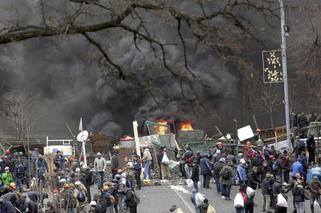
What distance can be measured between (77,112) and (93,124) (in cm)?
335

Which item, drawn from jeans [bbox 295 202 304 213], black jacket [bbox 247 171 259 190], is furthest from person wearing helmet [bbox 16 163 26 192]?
jeans [bbox 295 202 304 213]

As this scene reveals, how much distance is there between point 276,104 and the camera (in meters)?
43.6

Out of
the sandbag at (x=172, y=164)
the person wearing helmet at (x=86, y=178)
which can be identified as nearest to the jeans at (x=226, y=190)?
the person wearing helmet at (x=86, y=178)

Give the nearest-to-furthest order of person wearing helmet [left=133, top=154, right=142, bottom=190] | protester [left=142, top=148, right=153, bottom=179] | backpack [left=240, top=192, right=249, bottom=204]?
backpack [left=240, top=192, right=249, bottom=204] → person wearing helmet [left=133, top=154, right=142, bottom=190] → protester [left=142, top=148, right=153, bottom=179]

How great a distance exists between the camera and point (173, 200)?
74.8ft

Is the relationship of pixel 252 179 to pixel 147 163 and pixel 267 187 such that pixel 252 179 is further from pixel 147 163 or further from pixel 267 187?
pixel 147 163

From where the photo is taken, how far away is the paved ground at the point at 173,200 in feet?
69.5

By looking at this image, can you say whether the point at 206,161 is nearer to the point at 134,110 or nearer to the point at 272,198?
the point at 272,198

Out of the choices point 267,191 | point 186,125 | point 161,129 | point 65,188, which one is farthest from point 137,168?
point 186,125

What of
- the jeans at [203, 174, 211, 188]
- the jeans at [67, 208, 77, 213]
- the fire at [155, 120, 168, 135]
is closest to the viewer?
the jeans at [67, 208, 77, 213]

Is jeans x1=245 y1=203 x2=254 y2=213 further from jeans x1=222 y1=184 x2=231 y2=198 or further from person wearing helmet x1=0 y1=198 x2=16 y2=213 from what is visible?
person wearing helmet x1=0 y1=198 x2=16 y2=213

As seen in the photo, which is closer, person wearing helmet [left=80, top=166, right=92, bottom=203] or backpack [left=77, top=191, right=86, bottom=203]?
backpack [left=77, top=191, right=86, bottom=203]

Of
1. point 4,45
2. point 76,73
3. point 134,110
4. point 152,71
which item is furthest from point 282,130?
point 4,45

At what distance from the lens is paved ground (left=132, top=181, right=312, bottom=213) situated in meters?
21.2
